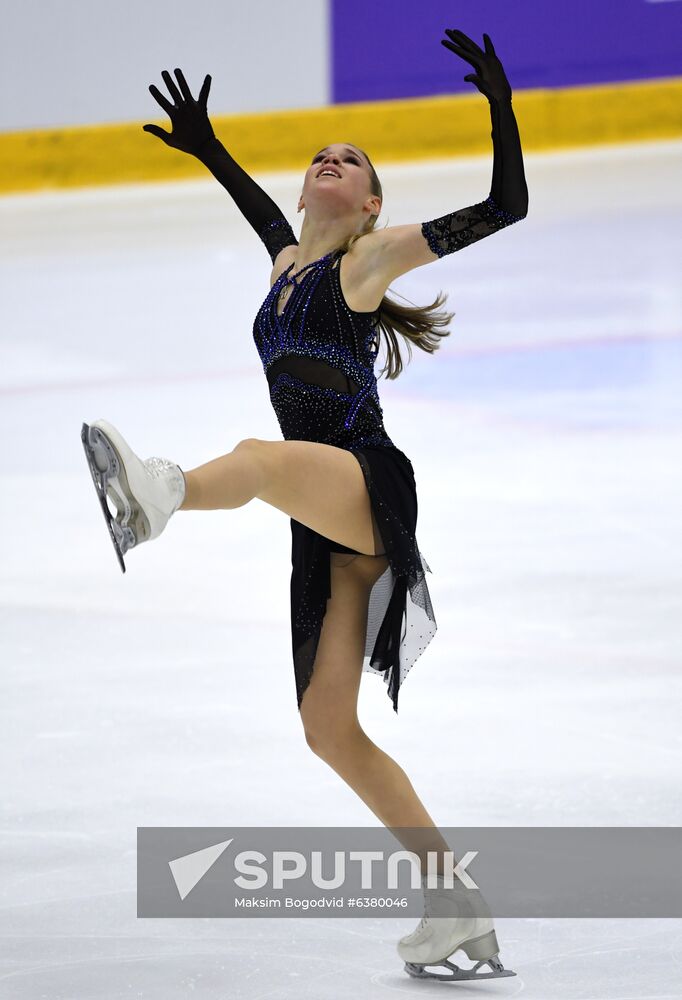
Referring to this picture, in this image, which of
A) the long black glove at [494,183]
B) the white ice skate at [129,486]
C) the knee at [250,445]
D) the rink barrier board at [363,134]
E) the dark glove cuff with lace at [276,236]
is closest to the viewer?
the white ice skate at [129,486]

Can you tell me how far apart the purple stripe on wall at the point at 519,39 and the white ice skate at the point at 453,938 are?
291 inches

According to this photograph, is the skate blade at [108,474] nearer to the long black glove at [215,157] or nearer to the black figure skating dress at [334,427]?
the black figure skating dress at [334,427]

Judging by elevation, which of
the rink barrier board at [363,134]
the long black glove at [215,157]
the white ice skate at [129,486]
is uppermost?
the rink barrier board at [363,134]

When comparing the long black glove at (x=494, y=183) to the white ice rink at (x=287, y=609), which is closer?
the long black glove at (x=494, y=183)

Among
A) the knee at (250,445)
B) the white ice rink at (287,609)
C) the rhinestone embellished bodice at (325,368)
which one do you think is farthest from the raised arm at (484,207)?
the white ice rink at (287,609)

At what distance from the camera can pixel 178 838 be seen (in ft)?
10.4

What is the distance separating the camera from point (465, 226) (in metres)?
2.65

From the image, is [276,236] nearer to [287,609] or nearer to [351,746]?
[351,746]

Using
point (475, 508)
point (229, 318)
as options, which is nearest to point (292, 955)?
point (475, 508)

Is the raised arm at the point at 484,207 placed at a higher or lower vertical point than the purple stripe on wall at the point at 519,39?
lower

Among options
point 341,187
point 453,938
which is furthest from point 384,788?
point 341,187

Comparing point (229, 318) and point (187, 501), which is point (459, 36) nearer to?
point (187, 501)

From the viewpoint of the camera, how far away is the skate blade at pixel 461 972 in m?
2.64

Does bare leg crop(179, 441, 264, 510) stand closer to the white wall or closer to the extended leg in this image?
the extended leg
